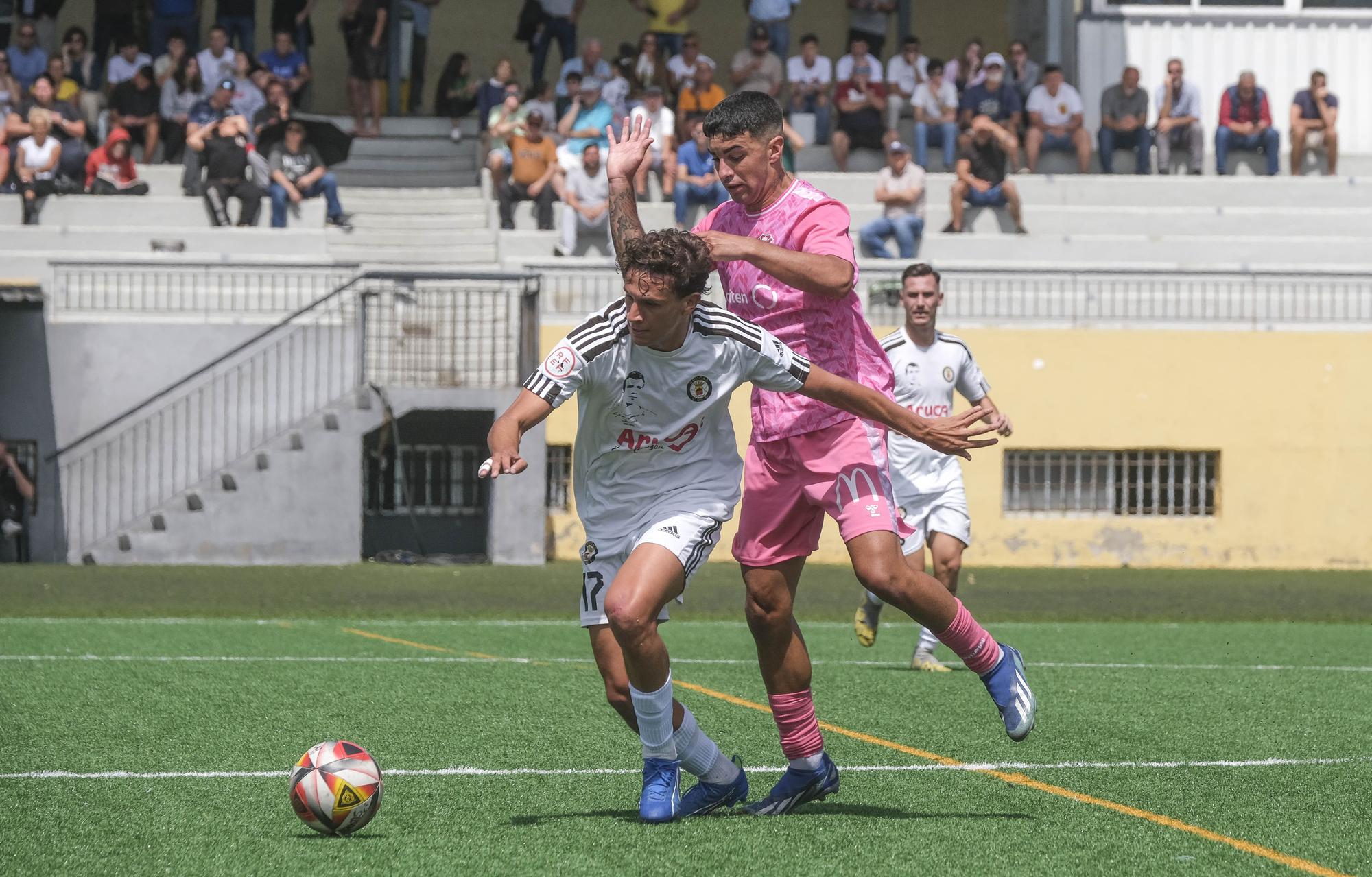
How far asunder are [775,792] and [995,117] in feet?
61.4

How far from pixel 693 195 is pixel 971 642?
16.3m

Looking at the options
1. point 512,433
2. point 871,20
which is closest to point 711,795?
point 512,433

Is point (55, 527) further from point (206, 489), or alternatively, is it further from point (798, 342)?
point (798, 342)

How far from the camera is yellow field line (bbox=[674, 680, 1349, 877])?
5.36 m

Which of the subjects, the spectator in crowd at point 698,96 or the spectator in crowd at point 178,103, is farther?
the spectator in crowd at point 178,103

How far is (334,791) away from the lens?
5625mm

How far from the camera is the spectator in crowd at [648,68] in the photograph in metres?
24.1

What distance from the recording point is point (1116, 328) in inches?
824

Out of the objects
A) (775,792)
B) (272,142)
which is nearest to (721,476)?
(775,792)

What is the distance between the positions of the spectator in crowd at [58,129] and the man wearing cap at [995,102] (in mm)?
11131

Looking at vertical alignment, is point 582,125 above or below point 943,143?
above

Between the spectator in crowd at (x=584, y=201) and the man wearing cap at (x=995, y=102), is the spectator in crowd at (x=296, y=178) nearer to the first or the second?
the spectator in crowd at (x=584, y=201)

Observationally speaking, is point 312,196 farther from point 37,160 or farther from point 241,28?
point 241,28

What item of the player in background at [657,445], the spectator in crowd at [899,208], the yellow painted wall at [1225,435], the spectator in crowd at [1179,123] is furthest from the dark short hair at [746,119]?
the spectator in crowd at [1179,123]
